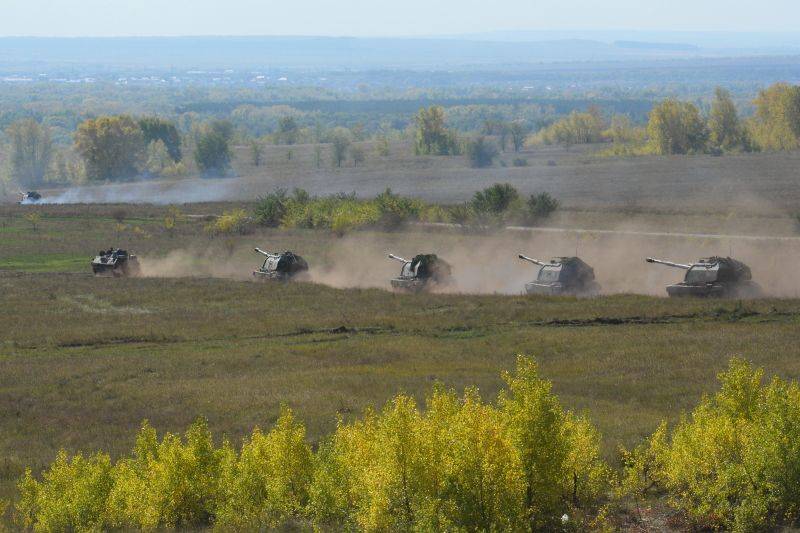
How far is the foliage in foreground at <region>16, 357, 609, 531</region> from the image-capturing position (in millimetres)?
18734

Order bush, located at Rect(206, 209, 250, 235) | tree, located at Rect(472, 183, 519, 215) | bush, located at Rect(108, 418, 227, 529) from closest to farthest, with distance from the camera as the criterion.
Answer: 1. bush, located at Rect(108, 418, 227, 529)
2. tree, located at Rect(472, 183, 519, 215)
3. bush, located at Rect(206, 209, 250, 235)

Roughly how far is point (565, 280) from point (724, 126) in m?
135

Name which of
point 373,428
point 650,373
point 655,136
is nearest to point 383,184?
point 655,136

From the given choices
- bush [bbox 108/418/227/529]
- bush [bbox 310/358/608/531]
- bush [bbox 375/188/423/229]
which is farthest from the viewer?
bush [bbox 375/188/423/229]

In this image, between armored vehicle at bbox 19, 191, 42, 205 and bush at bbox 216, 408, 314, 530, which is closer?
bush at bbox 216, 408, 314, 530

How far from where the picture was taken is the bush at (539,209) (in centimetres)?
9531

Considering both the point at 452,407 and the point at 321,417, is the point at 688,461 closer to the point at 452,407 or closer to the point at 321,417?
the point at 452,407

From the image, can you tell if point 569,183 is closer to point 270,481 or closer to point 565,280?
point 565,280

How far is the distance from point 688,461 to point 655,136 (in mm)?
171064

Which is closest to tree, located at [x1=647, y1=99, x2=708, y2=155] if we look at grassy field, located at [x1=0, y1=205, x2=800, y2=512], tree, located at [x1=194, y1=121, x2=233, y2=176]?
tree, located at [x1=194, y1=121, x2=233, y2=176]

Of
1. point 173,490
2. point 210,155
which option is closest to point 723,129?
point 210,155

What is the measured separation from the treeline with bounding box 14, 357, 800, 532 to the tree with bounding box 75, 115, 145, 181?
560ft

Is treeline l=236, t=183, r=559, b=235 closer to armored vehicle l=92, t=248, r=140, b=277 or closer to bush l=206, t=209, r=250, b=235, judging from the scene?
bush l=206, t=209, r=250, b=235

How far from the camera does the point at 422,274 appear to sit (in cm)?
6022
